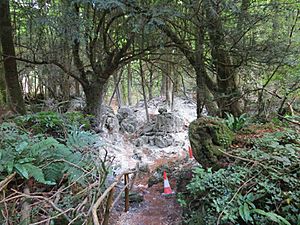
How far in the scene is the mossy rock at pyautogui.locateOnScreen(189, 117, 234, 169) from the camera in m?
3.96

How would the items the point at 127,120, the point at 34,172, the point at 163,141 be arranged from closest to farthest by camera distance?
the point at 34,172 < the point at 163,141 < the point at 127,120

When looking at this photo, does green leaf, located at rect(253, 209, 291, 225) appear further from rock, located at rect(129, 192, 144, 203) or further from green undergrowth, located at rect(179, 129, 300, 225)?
rock, located at rect(129, 192, 144, 203)

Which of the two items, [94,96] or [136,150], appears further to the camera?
[136,150]

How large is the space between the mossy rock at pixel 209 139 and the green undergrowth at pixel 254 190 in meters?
0.38

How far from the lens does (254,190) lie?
9.50 feet

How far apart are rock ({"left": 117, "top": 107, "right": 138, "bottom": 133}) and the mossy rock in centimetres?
868

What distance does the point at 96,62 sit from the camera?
7.78 metres

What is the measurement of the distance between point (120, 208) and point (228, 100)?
11.6 ft

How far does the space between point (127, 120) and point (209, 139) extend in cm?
936

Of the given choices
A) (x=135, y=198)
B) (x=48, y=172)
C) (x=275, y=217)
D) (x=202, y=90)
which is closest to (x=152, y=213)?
(x=135, y=198)

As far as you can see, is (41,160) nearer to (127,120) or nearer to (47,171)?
(47,171)

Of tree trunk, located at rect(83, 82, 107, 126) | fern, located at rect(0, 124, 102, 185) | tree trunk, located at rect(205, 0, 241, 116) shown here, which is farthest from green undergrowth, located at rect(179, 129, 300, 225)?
tree trunk, located at rect(83, 82, 107, 126)

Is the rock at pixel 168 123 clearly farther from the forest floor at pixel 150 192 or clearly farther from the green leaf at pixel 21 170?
the green leaf at pixel 21 170

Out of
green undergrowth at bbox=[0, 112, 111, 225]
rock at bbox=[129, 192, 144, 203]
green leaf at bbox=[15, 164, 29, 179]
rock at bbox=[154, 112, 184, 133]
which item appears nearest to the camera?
green undergrowth at bbox=[0, 112, 111, 225]
